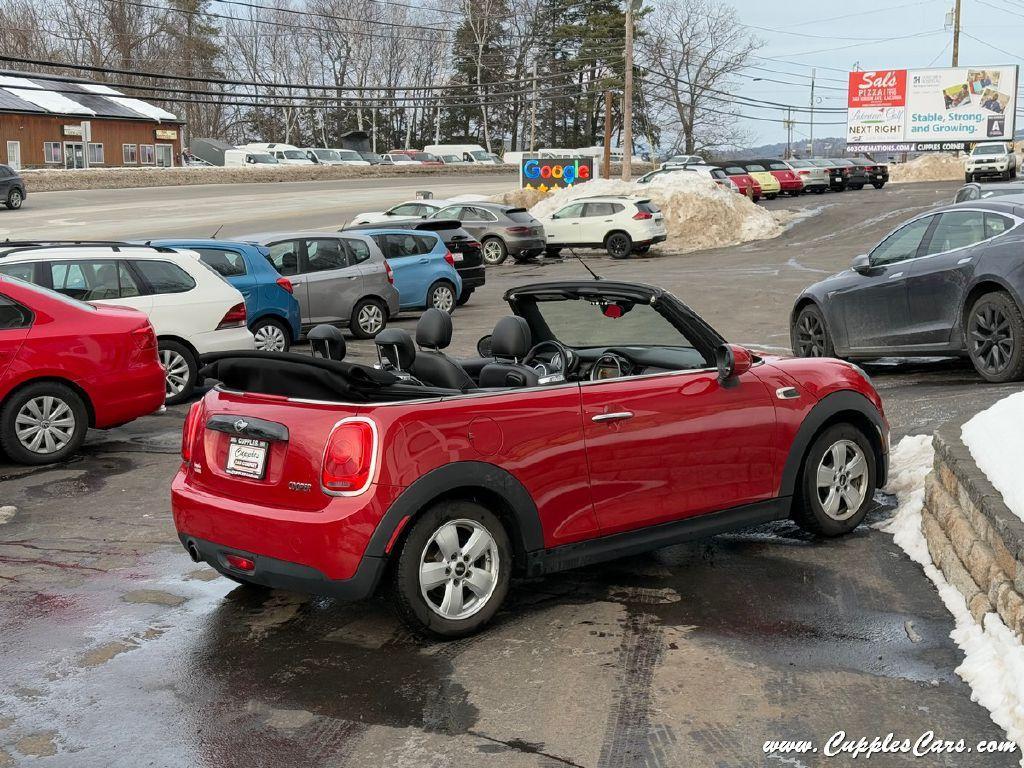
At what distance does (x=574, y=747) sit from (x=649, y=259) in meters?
28.4

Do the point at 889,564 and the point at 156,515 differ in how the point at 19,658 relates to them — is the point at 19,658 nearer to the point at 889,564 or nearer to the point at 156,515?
the point at 156,515

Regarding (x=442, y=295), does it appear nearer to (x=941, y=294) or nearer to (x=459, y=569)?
(x=941, y=294)

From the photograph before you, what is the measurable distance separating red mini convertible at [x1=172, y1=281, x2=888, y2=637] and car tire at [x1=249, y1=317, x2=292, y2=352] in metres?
7.91

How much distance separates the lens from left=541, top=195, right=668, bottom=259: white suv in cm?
3203

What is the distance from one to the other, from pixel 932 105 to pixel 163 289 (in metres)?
71.7

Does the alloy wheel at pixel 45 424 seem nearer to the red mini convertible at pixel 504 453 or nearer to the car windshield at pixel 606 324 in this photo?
the red mini convertible at pixel 504 453

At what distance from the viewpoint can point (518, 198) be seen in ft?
144

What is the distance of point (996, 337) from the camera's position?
10398 mm

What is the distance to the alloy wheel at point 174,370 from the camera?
11867 mm

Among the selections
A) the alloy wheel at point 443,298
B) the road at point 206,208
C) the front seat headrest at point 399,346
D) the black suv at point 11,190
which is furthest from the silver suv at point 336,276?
the black suv at point 11,190

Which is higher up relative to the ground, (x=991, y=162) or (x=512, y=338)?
(x=991, y=162)

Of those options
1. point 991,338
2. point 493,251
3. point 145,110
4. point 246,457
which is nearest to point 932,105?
point 145,110

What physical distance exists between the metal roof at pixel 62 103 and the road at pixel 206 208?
48.1 feet

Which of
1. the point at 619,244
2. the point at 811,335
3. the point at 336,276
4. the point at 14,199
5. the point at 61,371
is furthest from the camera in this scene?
the point at 14,199
